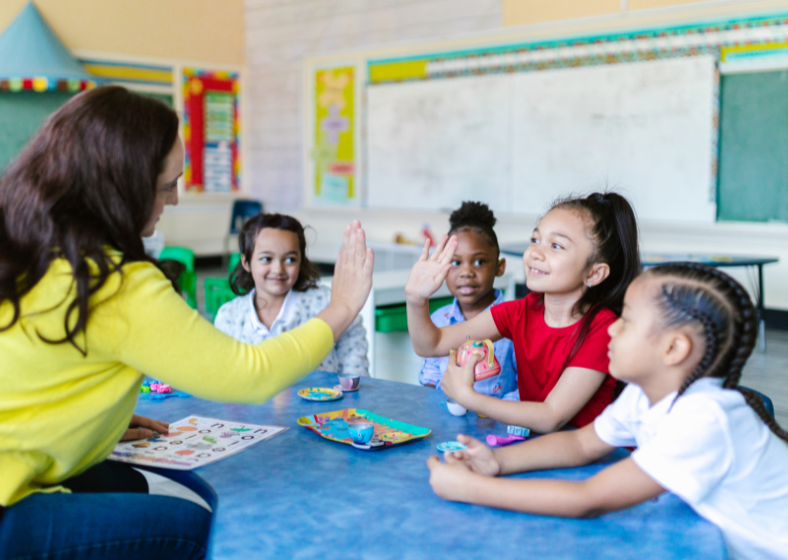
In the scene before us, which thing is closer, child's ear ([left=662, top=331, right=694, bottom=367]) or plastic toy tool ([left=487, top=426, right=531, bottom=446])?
child's ear ([left=662, top=331, right=694, bottom=367])

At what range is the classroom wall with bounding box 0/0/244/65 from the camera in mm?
6992

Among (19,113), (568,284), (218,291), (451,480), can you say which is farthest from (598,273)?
(19,113)

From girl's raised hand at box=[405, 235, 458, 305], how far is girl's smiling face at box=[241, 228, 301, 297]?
0.80m

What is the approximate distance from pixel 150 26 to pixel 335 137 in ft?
7.37

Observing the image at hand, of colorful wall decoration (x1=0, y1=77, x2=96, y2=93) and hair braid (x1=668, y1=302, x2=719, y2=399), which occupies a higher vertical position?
colorful wall decoration (x1=0, y1=77, x2=96, y2=93)

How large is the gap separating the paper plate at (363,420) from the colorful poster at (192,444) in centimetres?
7

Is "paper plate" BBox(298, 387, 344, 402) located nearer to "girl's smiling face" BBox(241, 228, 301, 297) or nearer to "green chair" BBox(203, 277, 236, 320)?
"girl's smiling face" BBox(241, 228, 301, 297)

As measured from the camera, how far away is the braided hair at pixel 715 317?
0.98 meters

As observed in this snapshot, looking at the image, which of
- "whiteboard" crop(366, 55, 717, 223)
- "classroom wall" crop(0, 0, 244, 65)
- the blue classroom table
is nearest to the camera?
the blue classroom table

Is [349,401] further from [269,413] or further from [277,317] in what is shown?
[277,317]

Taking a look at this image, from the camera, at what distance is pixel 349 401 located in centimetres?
153

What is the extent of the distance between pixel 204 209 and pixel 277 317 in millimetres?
6109

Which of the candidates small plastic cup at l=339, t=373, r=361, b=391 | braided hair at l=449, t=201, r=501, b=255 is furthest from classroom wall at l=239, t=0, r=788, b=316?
small plastic cup at l=339, t=373, r=361, b=391

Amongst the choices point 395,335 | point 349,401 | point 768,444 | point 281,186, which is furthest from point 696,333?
point 281,186
